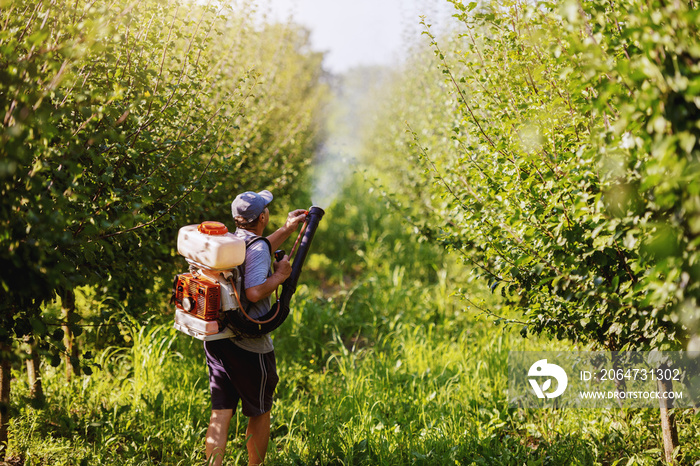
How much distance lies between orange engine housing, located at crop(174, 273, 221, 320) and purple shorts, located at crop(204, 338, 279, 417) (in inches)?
11.4

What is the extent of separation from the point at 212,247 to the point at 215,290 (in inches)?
9.4

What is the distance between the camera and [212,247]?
2.64 metres

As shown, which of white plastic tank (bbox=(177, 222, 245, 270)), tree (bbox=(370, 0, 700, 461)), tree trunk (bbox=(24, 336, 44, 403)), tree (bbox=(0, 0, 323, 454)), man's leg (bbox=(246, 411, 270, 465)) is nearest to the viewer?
tree (bbox=(370, 0, 700, 461))

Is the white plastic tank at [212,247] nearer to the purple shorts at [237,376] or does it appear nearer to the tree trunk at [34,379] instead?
the purple shorts at [237,376]

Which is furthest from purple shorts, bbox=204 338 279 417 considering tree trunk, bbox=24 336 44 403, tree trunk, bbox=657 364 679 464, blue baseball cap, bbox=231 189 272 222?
tree trunk, bbox=657 364 679 464

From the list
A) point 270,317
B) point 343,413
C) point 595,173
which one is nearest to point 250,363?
point 270,317

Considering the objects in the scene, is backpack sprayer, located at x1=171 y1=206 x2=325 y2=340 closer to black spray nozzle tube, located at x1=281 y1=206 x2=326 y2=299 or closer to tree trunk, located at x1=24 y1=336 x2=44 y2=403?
black spray nozzle tube, located at x1=281 y1=206 x2=326 y2=299

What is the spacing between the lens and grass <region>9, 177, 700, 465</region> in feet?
10.7

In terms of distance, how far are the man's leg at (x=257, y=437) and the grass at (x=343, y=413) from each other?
0.33 feet

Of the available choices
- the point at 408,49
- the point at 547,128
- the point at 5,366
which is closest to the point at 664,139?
the point at 547,128

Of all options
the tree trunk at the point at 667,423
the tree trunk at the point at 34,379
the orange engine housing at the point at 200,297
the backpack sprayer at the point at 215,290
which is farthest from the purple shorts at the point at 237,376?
the tree trunk at the point at 667,423

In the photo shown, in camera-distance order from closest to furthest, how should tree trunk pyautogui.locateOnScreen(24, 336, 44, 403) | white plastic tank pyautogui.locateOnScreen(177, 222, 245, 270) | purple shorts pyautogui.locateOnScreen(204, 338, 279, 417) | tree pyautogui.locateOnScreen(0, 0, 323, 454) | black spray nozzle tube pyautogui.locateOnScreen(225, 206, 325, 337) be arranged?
tree pyautogui.locateOnScreen(0, 0, 323, 454) < white plastic tank pyautogui.locateOnScreen(177, 222, 245, 270) < black spray nozzle tube pyautogui.locateOnScreen(225, 206, 325, 337) < purple shorts pyautogui.locateOnScreen(204, 338, 279, 417) < tree trunk pyautogui.locateOnScreen(24, 336, 44, 403)

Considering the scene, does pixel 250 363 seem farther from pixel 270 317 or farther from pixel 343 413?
pixel 343 413

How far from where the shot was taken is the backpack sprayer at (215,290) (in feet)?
8.80
